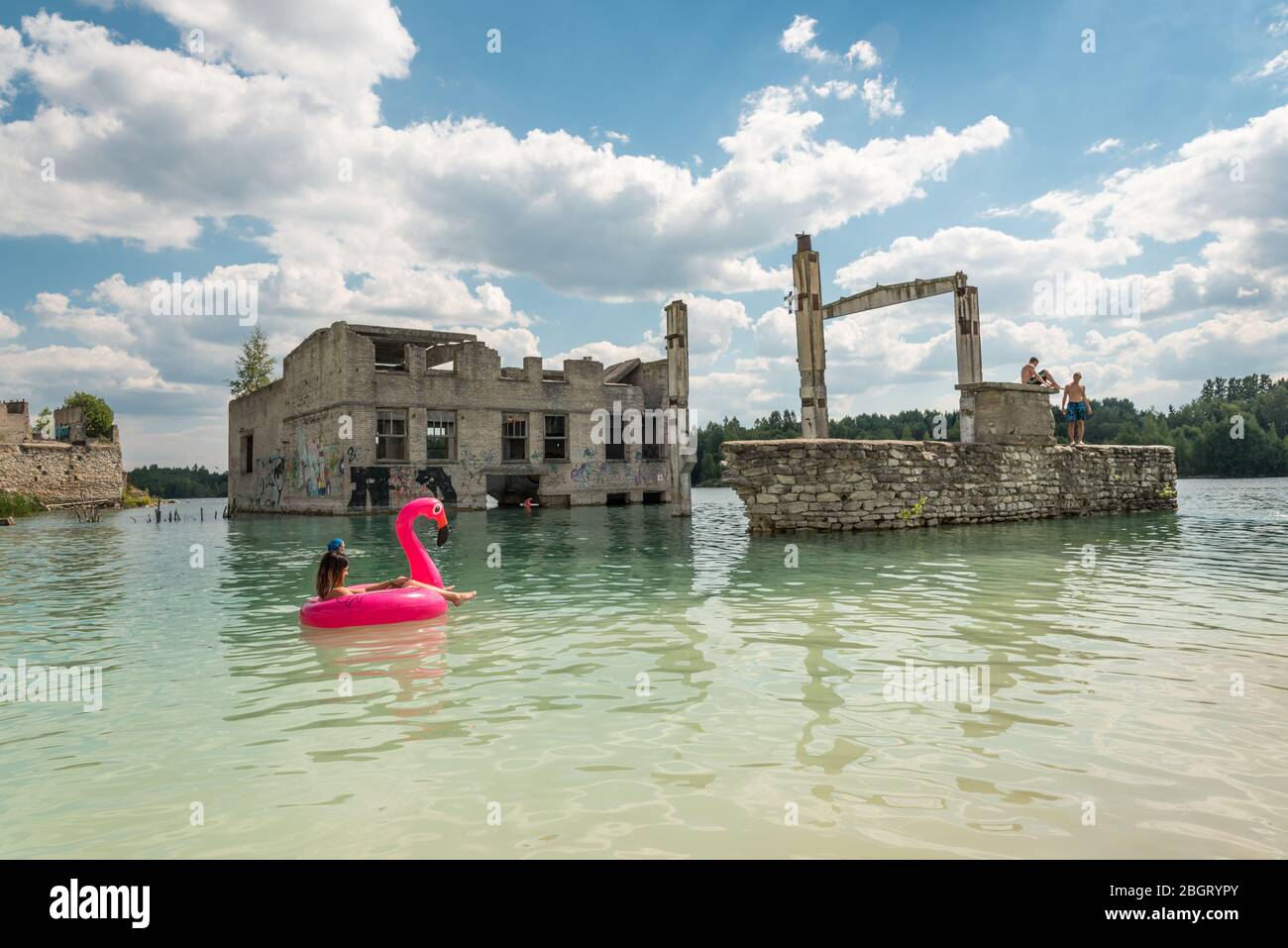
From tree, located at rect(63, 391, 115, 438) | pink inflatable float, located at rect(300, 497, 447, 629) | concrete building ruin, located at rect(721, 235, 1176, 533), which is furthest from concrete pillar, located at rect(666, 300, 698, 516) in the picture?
tree, located at rect(63, 391, 115, 438)

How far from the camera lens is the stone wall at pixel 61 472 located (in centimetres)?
4097

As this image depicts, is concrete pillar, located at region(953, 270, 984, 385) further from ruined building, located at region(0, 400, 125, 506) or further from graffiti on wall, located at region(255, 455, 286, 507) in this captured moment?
ruined building, located at region(0, 400, 125, 506)

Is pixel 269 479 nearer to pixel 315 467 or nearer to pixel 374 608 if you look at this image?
pixel 315 467

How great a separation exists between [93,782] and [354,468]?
1070 inches

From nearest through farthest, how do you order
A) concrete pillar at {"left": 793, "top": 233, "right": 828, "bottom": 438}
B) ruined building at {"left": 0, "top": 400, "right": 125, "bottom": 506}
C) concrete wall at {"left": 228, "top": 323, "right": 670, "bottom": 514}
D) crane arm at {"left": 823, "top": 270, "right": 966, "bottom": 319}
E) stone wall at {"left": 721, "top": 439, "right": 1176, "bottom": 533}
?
stone wall at {"left": 721, "top": 439, "right": 1176, "bottom": 533} < concrete pillar at {"left": 793, "top": 233, "right": 828, "bottom": 438} < crane arm at {"left": 823, "top": 270, "right": 966, "bottom": 319} < concrete wall at {"left": 228, "top": 323, "right": 670, "bottom": 514} < ruined building at {"left": 0, "top": 400, "right": 125, "bottom": 506}

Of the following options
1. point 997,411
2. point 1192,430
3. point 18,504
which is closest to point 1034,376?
Answer: point 997,411

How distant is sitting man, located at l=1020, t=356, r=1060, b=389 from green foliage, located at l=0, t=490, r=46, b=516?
41.9m

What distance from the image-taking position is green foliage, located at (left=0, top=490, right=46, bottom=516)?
35562 mm

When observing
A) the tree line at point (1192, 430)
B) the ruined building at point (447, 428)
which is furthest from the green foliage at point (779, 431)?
the ruined building at point (447, 428)

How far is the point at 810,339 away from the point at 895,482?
386 cm

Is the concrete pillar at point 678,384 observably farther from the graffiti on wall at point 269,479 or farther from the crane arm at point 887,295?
the graffiti on wall at point 269,479
